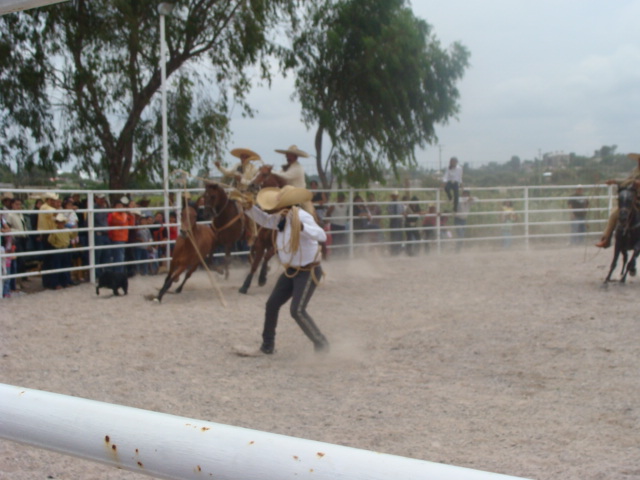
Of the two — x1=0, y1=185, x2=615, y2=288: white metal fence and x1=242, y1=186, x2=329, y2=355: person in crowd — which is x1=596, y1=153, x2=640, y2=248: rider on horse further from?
x1=242, y1=186, x2=329, y2=355: person in crowd

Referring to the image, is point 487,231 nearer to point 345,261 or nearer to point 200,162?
point 345,261

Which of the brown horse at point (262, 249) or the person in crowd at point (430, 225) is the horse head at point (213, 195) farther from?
the person in crowd at point (430, 225)

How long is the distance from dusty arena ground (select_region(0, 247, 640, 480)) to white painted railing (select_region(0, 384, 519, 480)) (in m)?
2.83

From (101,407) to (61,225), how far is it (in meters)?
11.0

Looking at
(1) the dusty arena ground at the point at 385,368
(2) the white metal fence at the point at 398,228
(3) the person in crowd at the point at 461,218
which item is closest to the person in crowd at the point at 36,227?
(2) the white metal fence at the point at 398,228

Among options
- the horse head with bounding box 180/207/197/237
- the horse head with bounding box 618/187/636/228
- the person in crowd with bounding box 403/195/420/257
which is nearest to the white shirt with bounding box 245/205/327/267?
the horse head with bounding box 180/207/197/237

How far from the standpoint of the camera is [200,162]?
17.6 meters

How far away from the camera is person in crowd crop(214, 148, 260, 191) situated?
35.2ft

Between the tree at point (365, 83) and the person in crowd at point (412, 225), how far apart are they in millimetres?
2637

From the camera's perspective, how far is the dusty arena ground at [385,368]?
436cm

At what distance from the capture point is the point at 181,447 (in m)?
1.17

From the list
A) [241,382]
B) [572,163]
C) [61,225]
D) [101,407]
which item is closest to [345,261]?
[61,225]

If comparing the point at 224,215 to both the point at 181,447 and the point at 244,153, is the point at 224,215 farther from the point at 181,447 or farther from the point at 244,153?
the point at 181,447

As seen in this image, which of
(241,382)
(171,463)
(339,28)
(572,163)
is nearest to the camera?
(171,463)
